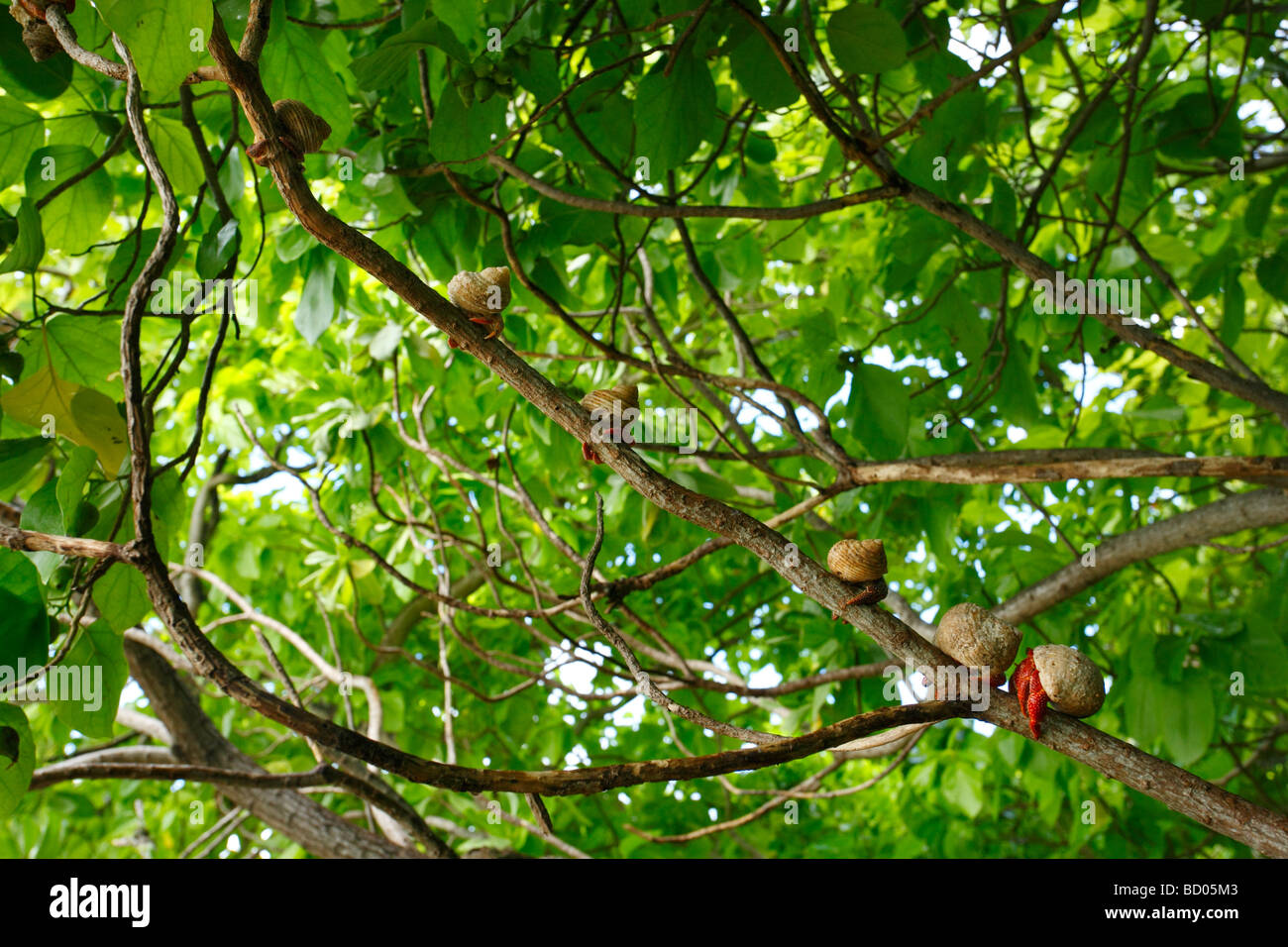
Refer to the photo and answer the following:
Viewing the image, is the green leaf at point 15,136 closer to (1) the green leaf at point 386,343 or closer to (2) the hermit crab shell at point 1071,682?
(1) the green leaf at point 386,343

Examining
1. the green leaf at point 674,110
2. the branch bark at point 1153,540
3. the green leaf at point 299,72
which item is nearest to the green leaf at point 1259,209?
the branch bark at point 1153,540

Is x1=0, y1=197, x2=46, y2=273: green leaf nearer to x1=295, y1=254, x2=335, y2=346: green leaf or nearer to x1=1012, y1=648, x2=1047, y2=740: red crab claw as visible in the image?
x1=295, y1=254, x2=335, y2=346: green leaf

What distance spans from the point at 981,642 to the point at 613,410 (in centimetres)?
38

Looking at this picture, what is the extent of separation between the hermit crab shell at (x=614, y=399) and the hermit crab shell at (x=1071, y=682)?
0.42 metres

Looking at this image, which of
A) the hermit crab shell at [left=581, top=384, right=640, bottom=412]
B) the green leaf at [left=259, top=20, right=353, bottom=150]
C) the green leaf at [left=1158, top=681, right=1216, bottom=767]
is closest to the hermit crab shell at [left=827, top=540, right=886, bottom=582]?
the hermit crab shell at [left=581, top=384, right=640, bottom=412]

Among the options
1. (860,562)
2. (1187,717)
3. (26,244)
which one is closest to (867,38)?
(860,562)

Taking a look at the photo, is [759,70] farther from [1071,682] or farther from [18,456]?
[18,456]

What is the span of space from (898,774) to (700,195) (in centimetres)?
321

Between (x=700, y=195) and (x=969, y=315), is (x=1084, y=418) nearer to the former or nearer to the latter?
(x=969, y=315)

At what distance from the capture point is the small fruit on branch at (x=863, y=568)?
0.74 m

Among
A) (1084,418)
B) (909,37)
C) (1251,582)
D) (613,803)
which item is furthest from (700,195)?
(1251,582)

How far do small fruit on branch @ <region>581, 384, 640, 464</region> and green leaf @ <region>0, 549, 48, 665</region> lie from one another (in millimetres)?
595

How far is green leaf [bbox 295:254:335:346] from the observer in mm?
1644
